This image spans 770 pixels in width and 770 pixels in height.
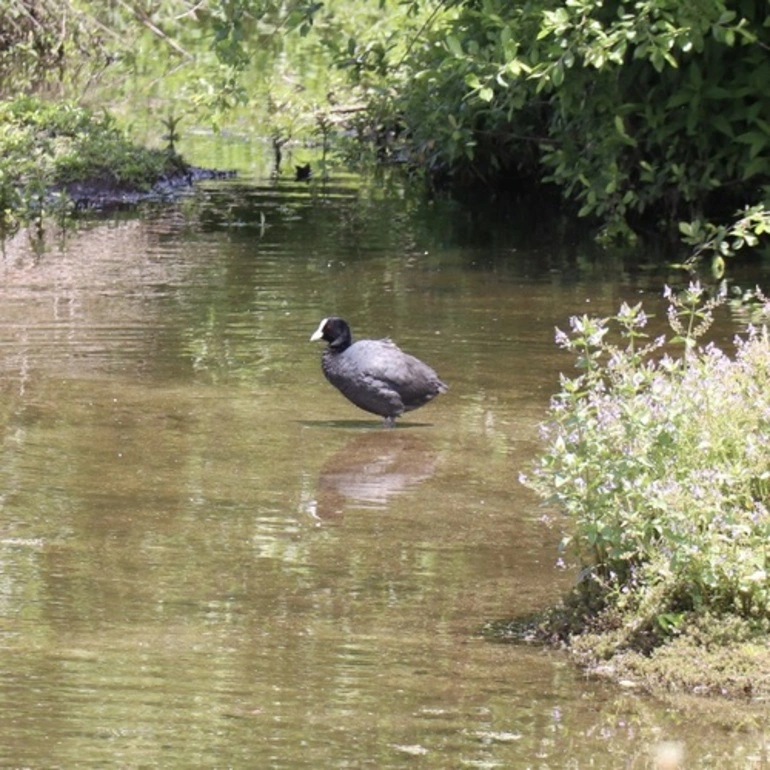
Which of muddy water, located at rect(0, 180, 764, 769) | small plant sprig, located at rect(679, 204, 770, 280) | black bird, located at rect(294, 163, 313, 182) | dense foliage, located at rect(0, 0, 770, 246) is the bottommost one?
muddy water, located at rect(0, 180, 764, 769)

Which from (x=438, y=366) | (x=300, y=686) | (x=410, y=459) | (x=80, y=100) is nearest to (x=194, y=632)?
(x=300, y=686)

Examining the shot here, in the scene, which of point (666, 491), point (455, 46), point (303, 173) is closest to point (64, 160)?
point (303, 173)

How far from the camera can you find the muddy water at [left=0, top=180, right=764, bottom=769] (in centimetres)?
611

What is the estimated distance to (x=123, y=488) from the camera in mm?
9352

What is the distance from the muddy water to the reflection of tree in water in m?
0.02

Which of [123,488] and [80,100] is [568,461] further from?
[80,100]

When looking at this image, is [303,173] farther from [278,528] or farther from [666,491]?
[666,491]

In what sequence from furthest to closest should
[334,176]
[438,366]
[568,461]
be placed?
[334,176] → [438,366] → [568,461]

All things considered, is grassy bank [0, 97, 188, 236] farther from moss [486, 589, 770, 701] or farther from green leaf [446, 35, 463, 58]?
moss [486, 589, 770, 701]

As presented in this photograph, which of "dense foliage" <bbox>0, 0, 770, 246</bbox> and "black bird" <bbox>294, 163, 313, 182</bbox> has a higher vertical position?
"dense foliage" <bbox>0, 0, 770, 246</bbox>

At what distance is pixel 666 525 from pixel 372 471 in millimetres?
3616

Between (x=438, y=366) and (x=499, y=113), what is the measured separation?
628 centimetres

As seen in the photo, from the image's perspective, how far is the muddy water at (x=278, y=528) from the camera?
6109 millimetres

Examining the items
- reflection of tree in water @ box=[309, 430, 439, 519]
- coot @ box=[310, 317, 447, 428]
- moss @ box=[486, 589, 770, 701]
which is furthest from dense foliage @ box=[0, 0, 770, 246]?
moss @ box=[486, 589, 770, 701]
